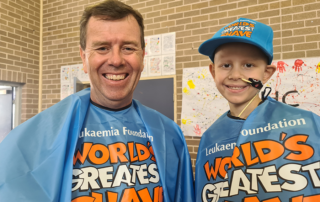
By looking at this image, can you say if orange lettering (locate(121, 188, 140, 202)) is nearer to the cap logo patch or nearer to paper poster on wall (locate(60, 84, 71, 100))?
the cap logo patch

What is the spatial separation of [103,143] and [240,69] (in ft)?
2.22

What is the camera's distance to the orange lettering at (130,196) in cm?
95

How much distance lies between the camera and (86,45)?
3.59 feet

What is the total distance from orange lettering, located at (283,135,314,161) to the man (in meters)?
0.49

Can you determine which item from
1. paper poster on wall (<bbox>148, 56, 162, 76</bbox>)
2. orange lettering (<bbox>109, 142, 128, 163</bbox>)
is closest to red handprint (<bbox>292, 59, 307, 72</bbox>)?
paper poster on wall (<bbox>148, 56, 162, 76</bbox>)

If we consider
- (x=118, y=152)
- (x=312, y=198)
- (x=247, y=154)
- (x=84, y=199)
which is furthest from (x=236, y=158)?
(x=84, y=199)

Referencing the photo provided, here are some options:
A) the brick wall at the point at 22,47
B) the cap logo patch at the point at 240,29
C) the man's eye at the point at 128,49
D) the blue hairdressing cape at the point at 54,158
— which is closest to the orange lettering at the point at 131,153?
the blue hairdressing cape at the point at 54,158

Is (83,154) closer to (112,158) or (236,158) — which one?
(112,158)

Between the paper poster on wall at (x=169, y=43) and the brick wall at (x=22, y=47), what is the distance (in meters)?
2.15

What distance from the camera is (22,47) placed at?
348 centimetres

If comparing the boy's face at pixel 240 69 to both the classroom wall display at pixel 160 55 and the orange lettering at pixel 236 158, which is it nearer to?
the orange lettering at pixel 236 158

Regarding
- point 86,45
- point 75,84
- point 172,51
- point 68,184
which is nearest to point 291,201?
point 68,184

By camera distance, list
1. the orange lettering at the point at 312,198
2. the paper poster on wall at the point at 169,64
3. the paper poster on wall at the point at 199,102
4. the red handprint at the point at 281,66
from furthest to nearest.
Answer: the paper poster on wall at the point at 169,64, the paper poster on wall at the point at 199,102, the red handprint at the point at 281,66, the orange lettering at the point at 312,198

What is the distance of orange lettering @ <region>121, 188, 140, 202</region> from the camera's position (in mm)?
948
